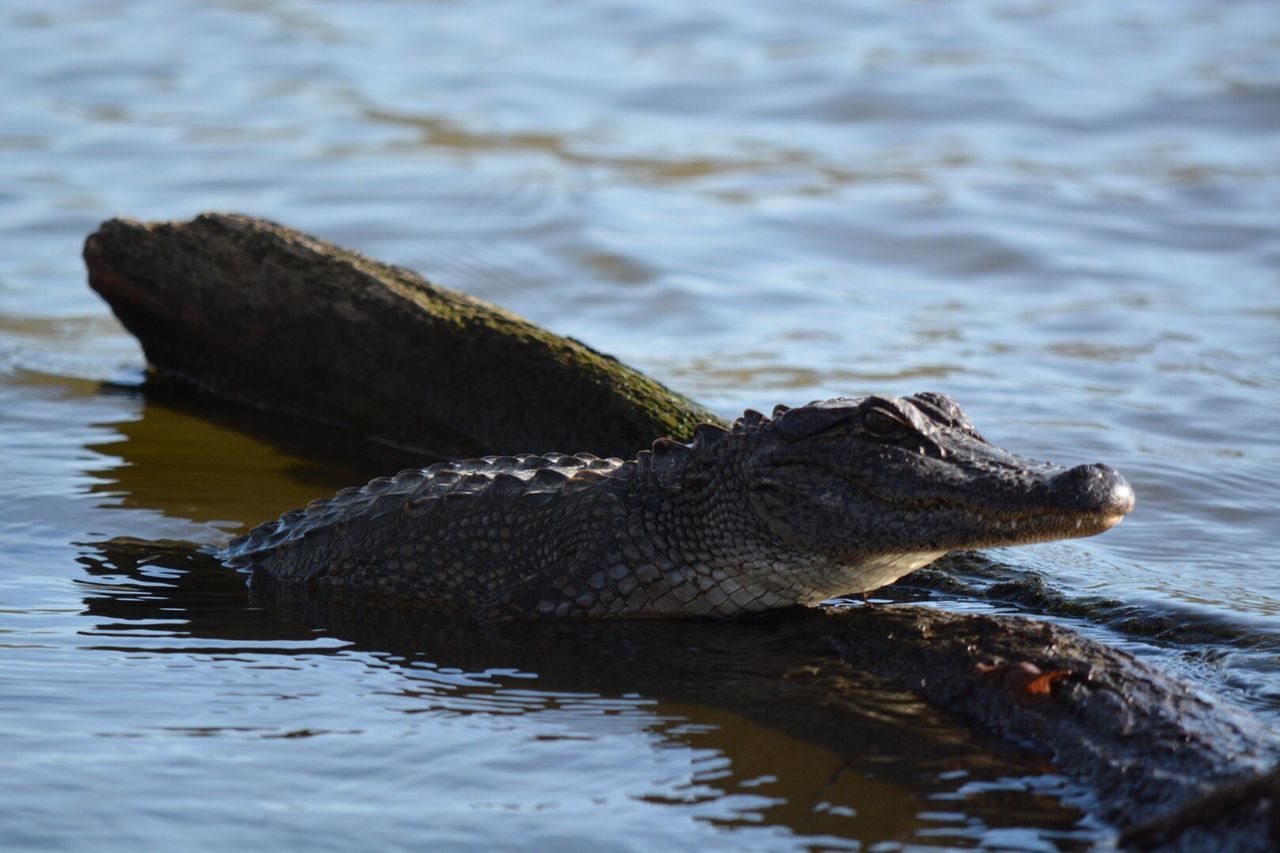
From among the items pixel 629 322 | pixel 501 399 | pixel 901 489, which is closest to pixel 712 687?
pixel 901 489

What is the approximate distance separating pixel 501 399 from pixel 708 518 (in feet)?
6.76

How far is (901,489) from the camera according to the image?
15.5 feet

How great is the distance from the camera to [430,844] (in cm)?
372

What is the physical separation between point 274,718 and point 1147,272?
7985mm

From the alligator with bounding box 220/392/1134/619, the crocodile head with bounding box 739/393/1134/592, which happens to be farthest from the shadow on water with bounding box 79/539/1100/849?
the crocodile head with bounding box 739/393/1134/592

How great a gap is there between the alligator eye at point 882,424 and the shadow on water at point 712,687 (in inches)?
26.4

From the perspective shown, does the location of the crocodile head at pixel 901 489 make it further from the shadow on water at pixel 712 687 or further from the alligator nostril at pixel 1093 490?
the shadow on water at pixel 712 687

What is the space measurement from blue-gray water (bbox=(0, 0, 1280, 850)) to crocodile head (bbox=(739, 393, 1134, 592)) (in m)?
0.49

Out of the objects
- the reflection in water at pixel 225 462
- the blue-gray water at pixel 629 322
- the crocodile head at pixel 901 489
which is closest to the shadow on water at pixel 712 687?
the blue-gray water at pixel 629 322

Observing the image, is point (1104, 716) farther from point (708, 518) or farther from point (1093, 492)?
point (708, 518)

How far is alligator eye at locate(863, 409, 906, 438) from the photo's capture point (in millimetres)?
4820

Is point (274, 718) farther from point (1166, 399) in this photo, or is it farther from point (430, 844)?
point (1166, 399)

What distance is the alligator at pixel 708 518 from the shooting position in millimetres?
4684

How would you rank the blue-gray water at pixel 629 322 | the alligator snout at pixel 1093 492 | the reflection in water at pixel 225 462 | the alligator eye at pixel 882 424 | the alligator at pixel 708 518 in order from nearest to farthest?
the blue-gray water at pixel 629 322, the alligator snout at pixel 1093 492, the alligator at pixel 708 518, the alligator eye at pixel 882 424, the reflection in water at pixel 225 462
